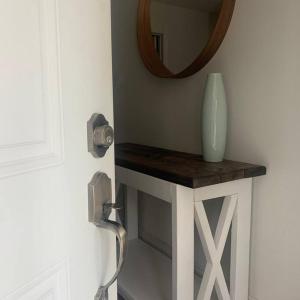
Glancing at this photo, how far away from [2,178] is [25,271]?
4.6 inches

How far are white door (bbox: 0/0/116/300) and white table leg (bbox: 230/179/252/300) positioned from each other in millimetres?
769

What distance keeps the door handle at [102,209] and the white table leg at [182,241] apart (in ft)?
1.73

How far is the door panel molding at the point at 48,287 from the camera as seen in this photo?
1.16ft

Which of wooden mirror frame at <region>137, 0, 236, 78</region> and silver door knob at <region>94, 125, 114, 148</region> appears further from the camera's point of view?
wooden mirror frame at <region>137, 0, 236, 78</region>

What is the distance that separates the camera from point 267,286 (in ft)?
3.75

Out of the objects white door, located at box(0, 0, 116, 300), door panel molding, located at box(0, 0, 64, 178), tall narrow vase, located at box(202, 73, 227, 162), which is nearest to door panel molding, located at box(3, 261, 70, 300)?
white door, located at box(0, 0, 116, 300)

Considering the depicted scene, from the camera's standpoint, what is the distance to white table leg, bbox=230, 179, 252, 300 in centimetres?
113

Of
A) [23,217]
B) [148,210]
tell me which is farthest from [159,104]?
[23,217]

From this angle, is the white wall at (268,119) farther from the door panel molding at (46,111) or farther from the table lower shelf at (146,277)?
the door panel molding at (46,111)

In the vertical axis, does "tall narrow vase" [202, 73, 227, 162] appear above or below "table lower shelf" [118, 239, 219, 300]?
above

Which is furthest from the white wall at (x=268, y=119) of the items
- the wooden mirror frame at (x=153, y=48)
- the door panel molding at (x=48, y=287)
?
the door panel molding at (x=48, y=287)

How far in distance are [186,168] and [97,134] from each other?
656mm

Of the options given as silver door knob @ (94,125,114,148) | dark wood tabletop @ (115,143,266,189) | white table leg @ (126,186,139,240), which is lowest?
white table leg @ (126,186,139,240)

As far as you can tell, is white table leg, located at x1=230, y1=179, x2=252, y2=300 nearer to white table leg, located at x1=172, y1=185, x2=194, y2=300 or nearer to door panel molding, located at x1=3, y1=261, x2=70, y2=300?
white table leg, located at x1=172, y1=185, x2=194, y2=300
